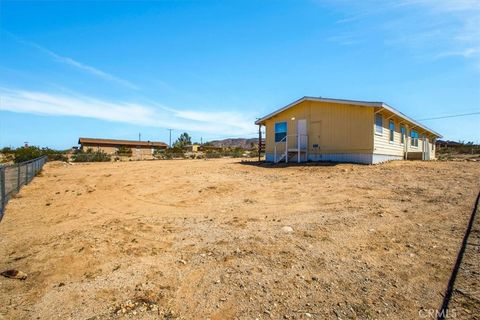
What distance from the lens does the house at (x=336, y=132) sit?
53.2ft

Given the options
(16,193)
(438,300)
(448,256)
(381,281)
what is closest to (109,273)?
(381,281)

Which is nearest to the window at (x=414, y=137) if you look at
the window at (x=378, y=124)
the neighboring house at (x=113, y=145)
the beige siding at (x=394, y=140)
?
the beige siding at (x=394, y=140)

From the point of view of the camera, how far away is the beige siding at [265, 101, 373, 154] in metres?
16.2

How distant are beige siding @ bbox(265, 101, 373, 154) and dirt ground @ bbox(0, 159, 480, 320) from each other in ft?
26.4

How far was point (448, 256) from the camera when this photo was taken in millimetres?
3951

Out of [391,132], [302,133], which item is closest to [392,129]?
[391,132]

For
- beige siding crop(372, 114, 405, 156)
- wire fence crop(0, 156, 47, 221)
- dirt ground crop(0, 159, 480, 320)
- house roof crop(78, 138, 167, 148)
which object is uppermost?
house roof crop(78, 138, 167, 148)

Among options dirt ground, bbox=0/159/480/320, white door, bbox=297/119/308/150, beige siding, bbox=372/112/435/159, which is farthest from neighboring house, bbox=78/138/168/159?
dirt ground, bbox=0/159/480/320

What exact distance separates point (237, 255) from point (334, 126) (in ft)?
48.3

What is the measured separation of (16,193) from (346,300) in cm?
1095

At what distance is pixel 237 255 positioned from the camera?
4250mm

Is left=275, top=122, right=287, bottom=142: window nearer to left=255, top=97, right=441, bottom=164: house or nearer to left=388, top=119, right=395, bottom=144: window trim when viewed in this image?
left=255, top=97, right=441, bottom=164: house

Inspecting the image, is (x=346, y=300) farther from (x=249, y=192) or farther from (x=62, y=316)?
(x=249, y=192)

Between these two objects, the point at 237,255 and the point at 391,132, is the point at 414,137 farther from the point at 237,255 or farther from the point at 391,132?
the point at 237,255
